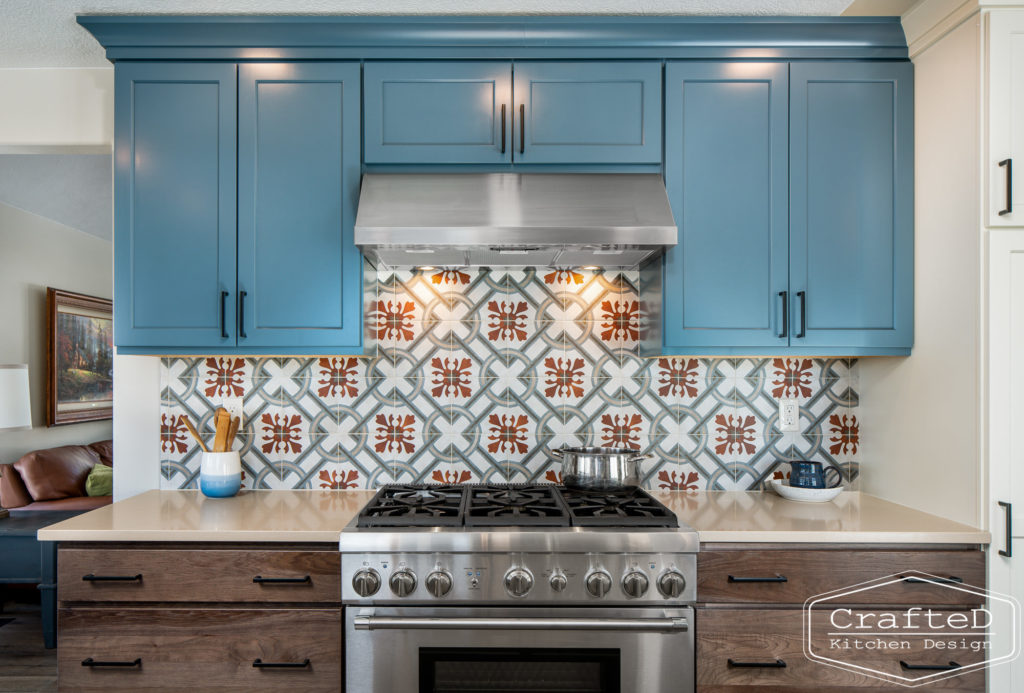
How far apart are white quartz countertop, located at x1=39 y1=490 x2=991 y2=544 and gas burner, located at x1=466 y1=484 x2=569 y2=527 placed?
0.40 metres

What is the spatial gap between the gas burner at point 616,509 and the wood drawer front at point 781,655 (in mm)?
287

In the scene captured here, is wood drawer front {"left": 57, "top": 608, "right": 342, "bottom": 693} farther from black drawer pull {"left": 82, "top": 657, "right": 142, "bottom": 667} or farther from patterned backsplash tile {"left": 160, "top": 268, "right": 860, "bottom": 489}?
patterned backsplash tile {"left": 160, "top": 268, "right": 860, "bottom": 489}

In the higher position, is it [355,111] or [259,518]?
[355,111]

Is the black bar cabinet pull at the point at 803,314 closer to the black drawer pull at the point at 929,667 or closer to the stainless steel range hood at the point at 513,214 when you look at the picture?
the stainless steel range hood at the point at 513,214

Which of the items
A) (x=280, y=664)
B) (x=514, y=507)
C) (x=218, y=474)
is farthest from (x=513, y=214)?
(x=280, y=664)

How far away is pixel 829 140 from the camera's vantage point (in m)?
2.04

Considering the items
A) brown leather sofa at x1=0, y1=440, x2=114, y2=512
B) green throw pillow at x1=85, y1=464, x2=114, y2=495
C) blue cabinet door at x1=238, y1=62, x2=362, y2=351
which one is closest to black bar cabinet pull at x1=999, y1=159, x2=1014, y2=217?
Result: blue cabinet door at x1=238, y1=62, x2=362, y2=351

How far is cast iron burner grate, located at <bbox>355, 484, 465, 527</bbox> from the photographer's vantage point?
1759mm

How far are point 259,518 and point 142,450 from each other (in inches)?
32.0

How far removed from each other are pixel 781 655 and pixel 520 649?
0.75 metres

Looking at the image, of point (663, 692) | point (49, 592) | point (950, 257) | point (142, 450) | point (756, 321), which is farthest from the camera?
point (49, 592)

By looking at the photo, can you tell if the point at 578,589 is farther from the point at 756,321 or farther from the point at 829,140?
the point at 829,140

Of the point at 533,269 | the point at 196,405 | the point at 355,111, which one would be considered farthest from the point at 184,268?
the point at 533,269

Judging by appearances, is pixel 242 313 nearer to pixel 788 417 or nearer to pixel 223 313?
pixel 223 313
